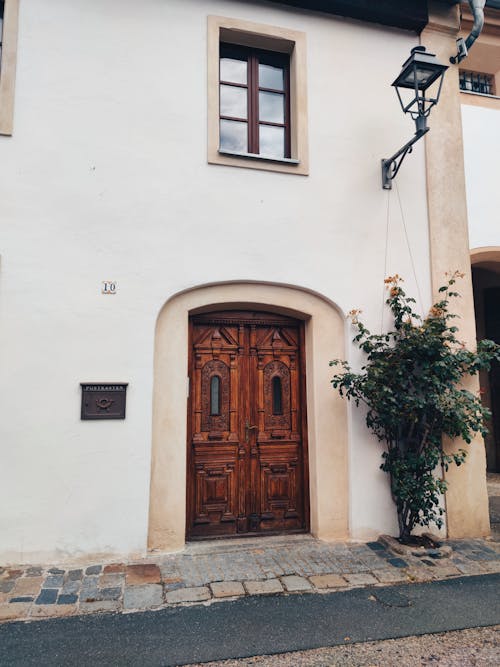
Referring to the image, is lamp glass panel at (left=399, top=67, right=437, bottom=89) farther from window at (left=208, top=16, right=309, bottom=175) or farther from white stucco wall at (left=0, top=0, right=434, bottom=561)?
window at (left=208, top=16, right=309, bottom=175)

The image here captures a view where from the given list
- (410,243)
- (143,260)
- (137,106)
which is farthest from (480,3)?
(143,260)

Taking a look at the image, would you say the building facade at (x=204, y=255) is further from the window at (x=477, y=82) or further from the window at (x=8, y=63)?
the window at (x=477, y=82)

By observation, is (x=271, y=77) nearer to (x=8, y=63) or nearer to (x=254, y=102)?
→ (x=254, y=102)

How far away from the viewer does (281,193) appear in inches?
212

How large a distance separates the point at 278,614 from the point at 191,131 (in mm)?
4539

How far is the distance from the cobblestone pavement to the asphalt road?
169 mm

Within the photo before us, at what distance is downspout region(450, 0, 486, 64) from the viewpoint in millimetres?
5855

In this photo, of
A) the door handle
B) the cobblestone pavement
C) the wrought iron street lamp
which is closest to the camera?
the cobblestone pavement

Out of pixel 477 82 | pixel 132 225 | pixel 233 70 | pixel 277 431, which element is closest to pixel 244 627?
pixel 277 431

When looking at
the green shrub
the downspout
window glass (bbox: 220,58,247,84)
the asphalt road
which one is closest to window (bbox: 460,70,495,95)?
the downspout

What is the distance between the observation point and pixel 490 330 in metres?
9.54

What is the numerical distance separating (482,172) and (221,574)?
17.9 ft

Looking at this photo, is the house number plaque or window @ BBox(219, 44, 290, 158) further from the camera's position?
window @ BBox(219, 44, 290, 158)

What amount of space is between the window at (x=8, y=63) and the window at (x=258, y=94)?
75.7 inches
